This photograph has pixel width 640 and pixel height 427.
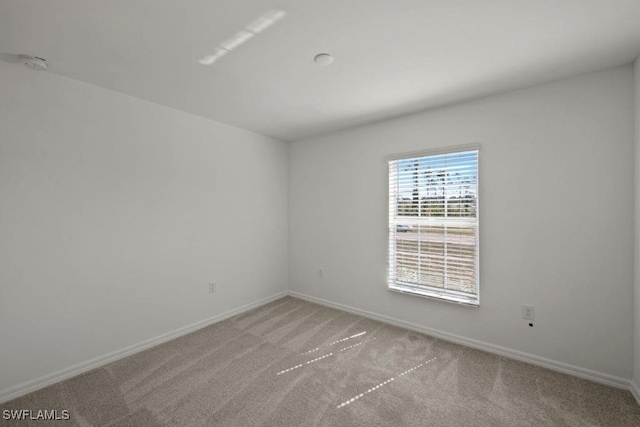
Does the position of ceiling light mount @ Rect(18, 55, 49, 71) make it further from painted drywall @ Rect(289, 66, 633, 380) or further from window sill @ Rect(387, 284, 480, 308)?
window sill @ Rect(387, 284, 480, 308)

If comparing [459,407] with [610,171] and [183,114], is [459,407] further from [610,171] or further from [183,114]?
[183,114]

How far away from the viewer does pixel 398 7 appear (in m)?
1.44

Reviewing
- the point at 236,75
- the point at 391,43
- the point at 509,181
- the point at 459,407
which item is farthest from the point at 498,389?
the point at 236,75

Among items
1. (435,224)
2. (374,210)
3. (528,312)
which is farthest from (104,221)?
(528,312)

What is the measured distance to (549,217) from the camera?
2.25m

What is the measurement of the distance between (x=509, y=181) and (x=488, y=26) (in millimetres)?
1375

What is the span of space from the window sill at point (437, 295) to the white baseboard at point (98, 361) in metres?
2.03

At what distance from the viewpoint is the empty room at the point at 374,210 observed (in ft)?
5.53

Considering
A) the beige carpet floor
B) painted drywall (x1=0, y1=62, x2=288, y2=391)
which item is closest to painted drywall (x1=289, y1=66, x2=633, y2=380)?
the beige carpet floor

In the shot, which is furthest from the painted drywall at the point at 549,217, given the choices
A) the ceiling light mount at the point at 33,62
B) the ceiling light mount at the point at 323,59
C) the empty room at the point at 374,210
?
the ceiling light mount at the point at 33,62

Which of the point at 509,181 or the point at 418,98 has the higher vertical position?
the point at 418,98

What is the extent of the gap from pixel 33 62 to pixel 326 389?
314cm

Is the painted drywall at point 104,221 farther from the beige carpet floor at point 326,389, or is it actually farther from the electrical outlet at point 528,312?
the electrical outlet at point 528,312

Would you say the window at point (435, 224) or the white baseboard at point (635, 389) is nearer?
the white baseboard at point (635, 389)
